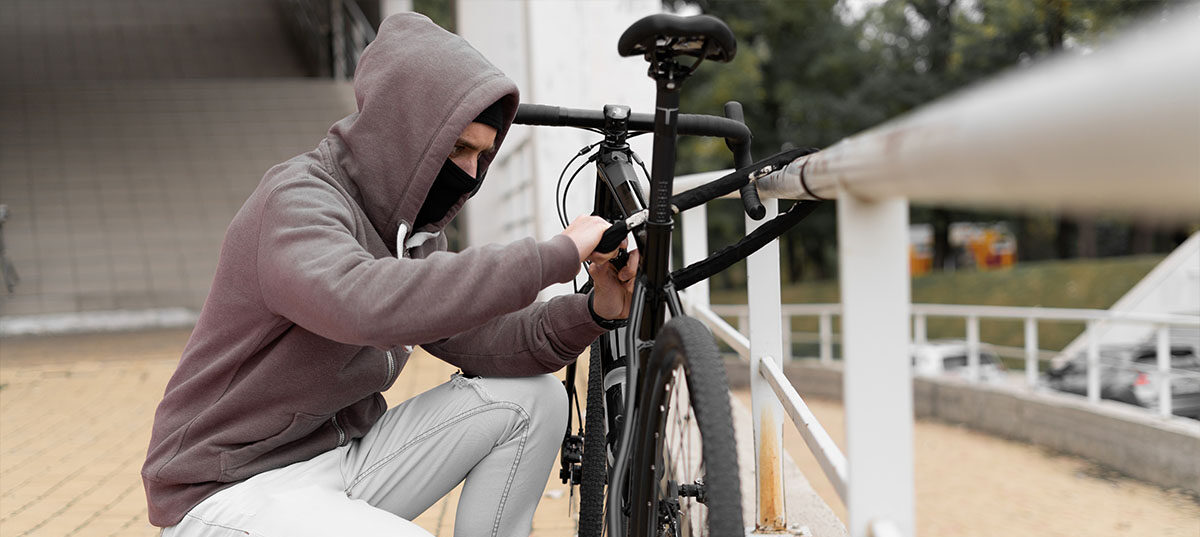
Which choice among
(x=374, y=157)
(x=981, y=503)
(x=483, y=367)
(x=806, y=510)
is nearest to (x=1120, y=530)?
(x=981, y=503)

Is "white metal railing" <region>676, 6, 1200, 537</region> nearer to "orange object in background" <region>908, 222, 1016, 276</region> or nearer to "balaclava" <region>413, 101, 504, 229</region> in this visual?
"balaclava" <region>413, 101, 504, 229</region>

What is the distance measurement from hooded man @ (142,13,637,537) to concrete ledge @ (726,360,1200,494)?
238 inches

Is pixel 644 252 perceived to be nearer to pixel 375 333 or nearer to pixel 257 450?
pixel 375 333

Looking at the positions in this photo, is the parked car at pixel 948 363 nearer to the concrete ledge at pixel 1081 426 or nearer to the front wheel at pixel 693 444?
the concrete ledge at pixel 1081 426

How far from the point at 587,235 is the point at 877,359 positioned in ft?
1.73

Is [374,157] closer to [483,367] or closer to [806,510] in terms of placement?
[483,367]

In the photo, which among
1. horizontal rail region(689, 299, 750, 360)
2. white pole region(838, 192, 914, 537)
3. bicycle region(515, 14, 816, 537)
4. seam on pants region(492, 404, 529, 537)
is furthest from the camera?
horizontal rail region(689, 299, 750, 360)

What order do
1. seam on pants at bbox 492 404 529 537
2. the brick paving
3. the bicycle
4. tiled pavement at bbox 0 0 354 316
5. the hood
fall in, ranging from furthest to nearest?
1. tiled pavement at bbox 0 0 354 316
2. the brick paving
3. seam on pants at bbox 492 404 529 537
4. the hood
5. the bicycle

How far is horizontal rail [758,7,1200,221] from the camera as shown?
581 millimetres

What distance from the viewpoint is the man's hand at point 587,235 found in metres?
1.47

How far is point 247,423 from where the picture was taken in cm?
156

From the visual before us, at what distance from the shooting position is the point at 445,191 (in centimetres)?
176

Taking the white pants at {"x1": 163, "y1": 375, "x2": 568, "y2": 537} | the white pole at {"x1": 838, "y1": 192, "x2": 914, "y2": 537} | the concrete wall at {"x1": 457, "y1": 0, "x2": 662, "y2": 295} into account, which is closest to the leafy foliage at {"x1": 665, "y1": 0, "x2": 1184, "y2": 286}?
the concrete wall at {"x1": 457, "y1": 0, "x2": 662, "y2": 295}

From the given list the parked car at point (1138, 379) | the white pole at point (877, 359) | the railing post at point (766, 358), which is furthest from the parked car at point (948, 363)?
the white pole at point (877, 359)
